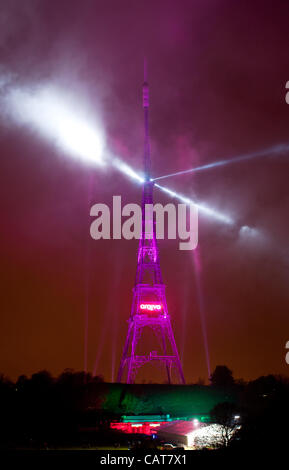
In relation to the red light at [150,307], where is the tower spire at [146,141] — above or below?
above

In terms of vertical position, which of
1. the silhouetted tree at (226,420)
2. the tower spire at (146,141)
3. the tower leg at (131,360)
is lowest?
the silhouetted tree at (226,420)

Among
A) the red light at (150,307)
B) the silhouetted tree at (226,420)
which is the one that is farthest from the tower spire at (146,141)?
the silhouetted tree at (226,420)

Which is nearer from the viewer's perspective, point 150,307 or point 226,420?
point 226,420

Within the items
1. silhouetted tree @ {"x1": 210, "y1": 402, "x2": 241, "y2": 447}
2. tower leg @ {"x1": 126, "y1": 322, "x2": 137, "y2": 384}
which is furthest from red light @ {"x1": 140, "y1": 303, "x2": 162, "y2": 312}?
silhouetted tree @ {"x1": 210, "y1": 402, "x2": 241, "y2": 447}

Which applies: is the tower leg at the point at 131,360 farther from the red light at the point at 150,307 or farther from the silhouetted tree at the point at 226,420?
the silhouetted tree at the point at 226,420

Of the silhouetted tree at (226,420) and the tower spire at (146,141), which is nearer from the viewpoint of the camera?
the silhouetted tree at (226,420)

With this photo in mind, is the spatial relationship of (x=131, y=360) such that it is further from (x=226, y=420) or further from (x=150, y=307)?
(x=226, y=420)

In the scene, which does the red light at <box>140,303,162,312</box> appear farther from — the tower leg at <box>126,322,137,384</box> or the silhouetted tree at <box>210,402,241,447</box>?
the silhouetted tree at <box>210,402,241,447</box>

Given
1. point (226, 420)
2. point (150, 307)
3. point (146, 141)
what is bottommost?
point (226, 420)

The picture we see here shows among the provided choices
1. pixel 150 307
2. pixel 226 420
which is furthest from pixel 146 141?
pixel 226 420

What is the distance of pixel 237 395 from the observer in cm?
6600
